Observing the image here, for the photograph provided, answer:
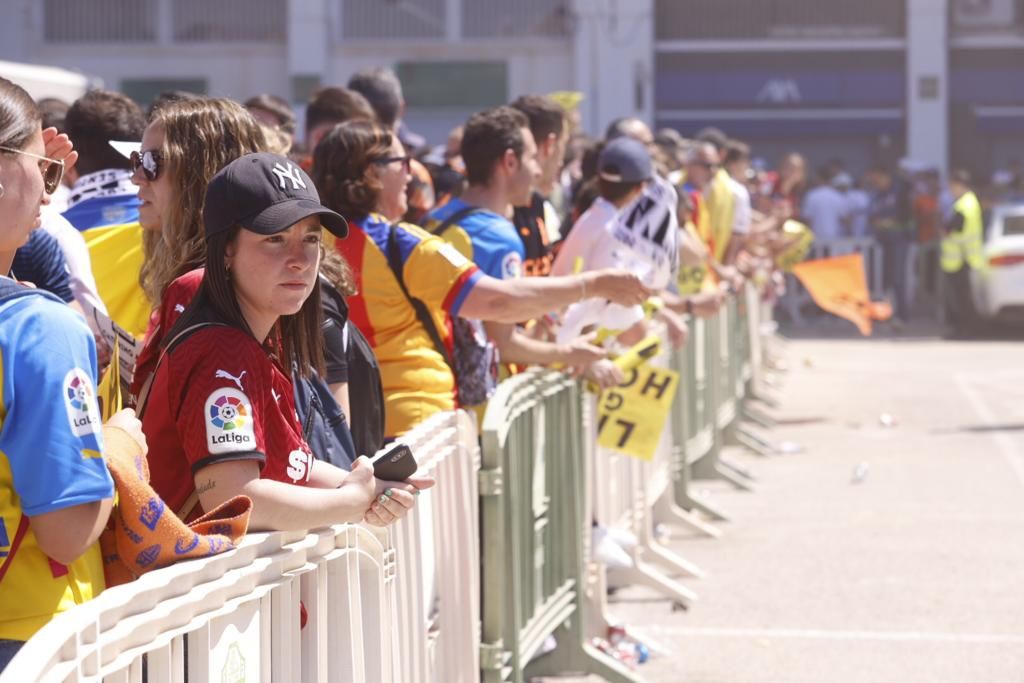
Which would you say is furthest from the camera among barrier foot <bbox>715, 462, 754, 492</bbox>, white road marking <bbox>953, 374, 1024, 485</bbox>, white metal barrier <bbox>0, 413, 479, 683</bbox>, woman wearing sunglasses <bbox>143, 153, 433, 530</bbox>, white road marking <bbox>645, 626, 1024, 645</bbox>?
white road marking <bbox>953, 374, 1024, 485</bbox>

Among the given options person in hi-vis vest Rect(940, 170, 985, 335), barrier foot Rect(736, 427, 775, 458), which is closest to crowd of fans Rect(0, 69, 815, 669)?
barrier foot Rect(736, 427, 775, 458)

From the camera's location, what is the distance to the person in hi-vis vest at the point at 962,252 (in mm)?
23078

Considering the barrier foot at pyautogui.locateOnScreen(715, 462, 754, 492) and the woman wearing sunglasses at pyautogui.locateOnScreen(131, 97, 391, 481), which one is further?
the barrier foot at pyautogui.locateOnScreen(715, 462, 754, 492)

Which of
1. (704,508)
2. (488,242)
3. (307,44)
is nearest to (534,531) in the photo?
(488,242)

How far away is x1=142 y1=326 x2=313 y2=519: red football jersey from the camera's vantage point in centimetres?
351

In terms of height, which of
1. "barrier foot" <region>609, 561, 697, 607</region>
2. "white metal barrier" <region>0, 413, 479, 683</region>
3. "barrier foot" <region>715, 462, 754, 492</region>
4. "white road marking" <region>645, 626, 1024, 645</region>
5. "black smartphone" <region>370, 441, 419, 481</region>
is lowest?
"barrier foot" <region>715, 462, 754, 492</region>

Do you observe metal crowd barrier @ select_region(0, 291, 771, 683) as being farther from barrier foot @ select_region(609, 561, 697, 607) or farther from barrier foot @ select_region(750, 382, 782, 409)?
barrier foot @ select_region(750, 382, 782, 409)

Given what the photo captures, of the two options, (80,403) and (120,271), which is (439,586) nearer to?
(120,271)

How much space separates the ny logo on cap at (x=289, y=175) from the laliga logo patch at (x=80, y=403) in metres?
0.95

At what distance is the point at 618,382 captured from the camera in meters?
6.86

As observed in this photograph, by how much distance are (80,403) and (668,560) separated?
6076mm

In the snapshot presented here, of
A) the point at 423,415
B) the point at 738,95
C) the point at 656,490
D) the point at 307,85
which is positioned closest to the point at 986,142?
the point at 738,95

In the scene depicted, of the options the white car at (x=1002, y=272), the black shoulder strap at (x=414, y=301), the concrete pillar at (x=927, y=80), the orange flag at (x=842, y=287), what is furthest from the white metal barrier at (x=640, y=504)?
the concrete pillar at (x=927, y=80)

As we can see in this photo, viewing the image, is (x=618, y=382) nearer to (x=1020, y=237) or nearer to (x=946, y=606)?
(x=946, y=606)
